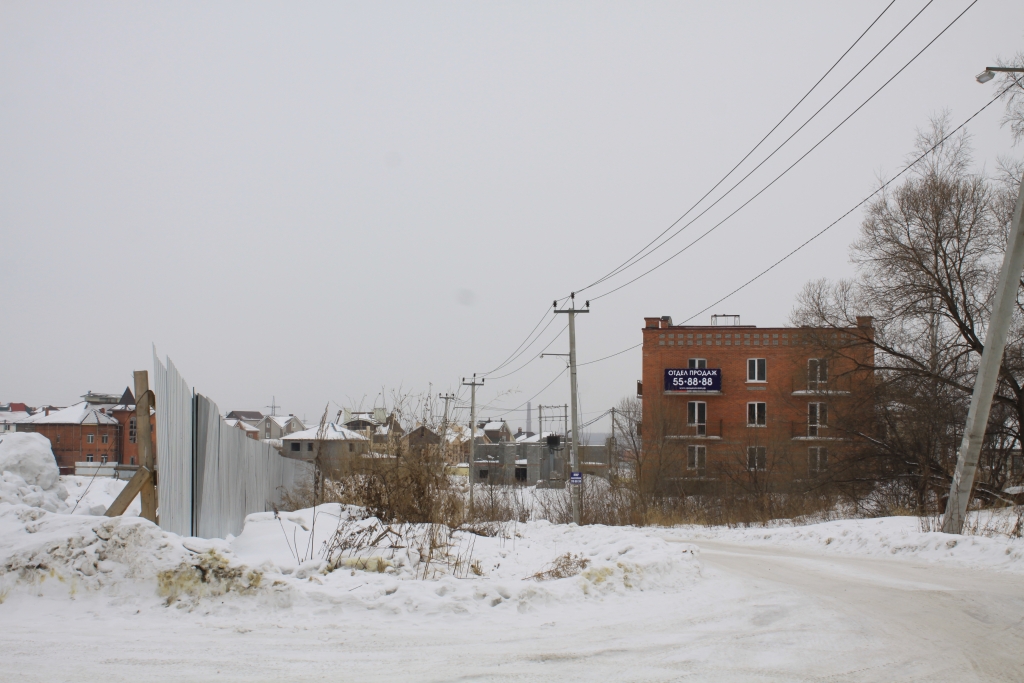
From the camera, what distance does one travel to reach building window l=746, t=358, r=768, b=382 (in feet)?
171

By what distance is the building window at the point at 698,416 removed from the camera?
52156mm

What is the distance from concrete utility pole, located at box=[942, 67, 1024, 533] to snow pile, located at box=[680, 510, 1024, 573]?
70cm

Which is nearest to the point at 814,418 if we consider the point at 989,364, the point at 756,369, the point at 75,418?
the point at 756,369

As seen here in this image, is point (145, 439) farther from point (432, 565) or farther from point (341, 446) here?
point (341, 446)

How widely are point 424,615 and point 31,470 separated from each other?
5041 mm

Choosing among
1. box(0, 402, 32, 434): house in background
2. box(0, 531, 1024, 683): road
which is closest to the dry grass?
box(0, 531, 1024, 683): road

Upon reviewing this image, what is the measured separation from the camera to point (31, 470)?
28.6 ft

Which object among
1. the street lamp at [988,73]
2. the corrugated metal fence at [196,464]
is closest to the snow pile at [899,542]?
the street lamp at [988,73]

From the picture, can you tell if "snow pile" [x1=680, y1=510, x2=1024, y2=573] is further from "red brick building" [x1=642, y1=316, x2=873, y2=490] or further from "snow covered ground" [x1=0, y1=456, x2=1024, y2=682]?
"red brick building" [x1=642, y1=316, x2=873, y2=490]

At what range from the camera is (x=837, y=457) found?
1353 inches

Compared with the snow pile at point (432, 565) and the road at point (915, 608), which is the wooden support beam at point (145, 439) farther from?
the road at point (915, 608)

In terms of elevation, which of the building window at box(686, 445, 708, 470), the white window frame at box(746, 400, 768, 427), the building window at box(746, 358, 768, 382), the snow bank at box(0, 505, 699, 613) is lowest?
the building window at box(686, 445, 708, 470)

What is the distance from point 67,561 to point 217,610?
1372 millimetres

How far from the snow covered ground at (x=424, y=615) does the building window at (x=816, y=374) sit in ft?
87.2
